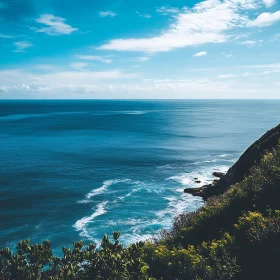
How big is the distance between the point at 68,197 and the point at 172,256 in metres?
48.7

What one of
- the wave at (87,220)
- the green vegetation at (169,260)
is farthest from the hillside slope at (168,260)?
the wave at (87,220)

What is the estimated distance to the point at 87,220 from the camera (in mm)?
54438

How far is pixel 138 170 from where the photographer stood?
86.8 meters

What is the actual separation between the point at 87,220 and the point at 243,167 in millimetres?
38092

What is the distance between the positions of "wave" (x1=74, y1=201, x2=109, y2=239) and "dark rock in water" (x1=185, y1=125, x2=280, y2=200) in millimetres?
23868

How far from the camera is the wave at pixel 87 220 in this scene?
49.9m

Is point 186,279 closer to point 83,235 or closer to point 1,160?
point 83,235

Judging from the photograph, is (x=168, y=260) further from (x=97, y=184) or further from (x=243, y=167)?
(x=97, y=184)

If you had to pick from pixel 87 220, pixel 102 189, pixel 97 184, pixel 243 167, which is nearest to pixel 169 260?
pixel 87 220

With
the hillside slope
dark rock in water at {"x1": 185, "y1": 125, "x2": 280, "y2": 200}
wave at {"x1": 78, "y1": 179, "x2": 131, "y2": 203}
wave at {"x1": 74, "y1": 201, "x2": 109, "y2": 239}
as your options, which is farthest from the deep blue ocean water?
the hillside slope

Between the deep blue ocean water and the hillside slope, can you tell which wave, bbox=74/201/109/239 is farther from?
the hillside slope

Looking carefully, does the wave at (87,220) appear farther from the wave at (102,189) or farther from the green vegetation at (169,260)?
the green vegetation at (169,260)

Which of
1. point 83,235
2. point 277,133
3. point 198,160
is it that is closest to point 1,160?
point 83,235

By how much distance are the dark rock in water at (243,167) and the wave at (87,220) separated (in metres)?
23.9
